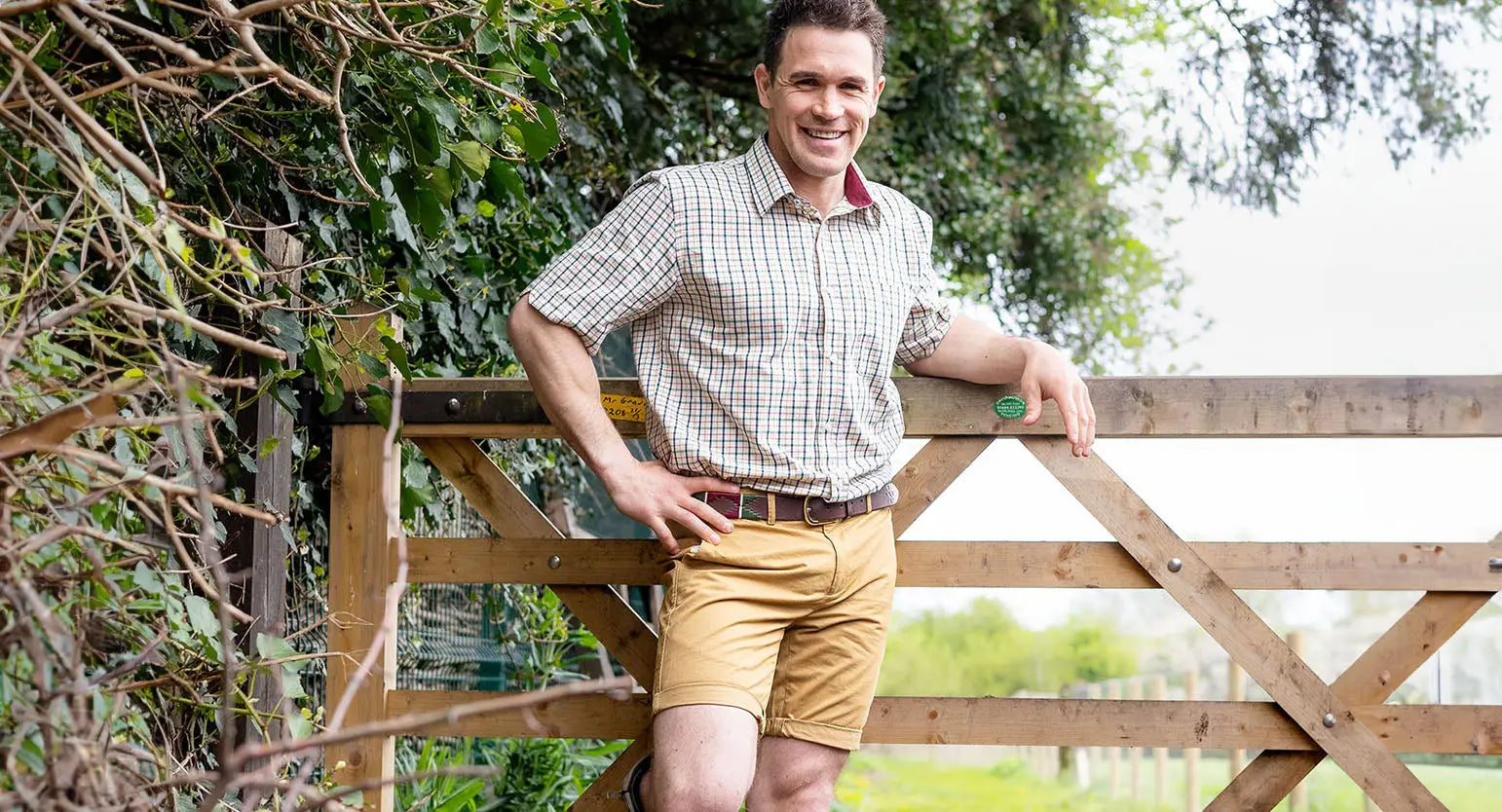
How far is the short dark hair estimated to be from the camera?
7.16 ft

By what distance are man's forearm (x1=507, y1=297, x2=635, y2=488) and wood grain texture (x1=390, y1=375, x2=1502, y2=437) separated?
302 mm

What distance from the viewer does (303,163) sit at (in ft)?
7.79

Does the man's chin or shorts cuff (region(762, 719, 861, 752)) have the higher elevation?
the man's chin

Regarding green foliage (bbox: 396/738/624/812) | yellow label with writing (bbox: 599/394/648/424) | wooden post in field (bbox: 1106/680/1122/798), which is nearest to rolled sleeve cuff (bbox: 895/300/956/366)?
yellow label with writing (bbox: 599/394/648/424)

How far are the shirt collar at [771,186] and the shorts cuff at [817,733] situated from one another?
82cm

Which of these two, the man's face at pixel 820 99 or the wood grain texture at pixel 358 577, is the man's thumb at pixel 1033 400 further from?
the wood grain texture at pixel 358 577

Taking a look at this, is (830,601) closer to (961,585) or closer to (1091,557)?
(961,585)

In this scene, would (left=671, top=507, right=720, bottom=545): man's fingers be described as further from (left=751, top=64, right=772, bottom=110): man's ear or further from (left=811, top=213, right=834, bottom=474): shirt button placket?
(left=751, top=64, right=772, bottom=110): man's ear

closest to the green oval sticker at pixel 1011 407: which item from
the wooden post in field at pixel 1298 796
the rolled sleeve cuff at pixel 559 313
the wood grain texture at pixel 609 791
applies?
the rolled sleeve cuff at pixel 559 313

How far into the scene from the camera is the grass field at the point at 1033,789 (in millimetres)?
9070

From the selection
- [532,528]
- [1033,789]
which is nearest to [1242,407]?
[532,528]

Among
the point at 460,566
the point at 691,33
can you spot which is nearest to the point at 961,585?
the point at 460,566

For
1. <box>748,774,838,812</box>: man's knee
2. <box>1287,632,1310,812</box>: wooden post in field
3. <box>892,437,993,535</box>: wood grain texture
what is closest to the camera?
<box>748,774,838,812</box>: man's knee

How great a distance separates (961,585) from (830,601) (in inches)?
15.4
